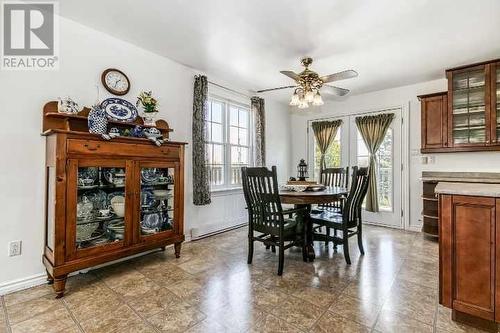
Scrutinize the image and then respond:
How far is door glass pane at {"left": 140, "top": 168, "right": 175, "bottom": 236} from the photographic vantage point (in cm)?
269

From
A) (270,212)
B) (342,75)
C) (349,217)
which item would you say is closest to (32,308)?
(270,212)

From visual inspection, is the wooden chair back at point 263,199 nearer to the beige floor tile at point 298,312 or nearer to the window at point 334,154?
the beige floor tile at point 298,312

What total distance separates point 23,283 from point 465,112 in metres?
5.49

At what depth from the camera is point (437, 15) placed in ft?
7.74

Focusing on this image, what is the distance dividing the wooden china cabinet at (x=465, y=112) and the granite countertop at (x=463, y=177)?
44cm

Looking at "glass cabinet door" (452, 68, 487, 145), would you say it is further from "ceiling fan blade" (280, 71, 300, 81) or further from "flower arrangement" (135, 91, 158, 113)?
"flower arrangement" (135, 91, 158, 113)

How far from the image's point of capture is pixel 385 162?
4.57 meters

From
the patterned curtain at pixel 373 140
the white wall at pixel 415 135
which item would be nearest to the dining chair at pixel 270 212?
the patterned curtain at pixel 373 140

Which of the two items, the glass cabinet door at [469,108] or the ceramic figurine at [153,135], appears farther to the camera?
the glass cabinet door at [469,108]

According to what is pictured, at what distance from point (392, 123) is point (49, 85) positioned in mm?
4876

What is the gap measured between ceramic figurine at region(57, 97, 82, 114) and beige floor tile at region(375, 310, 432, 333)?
299 centimetres

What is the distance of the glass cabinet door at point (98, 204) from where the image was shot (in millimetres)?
2184

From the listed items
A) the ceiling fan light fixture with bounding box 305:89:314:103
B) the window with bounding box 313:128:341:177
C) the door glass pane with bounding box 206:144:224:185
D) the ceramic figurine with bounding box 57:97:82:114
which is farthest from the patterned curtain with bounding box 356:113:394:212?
the ceramic figurine with bounding box 57:97:82:114

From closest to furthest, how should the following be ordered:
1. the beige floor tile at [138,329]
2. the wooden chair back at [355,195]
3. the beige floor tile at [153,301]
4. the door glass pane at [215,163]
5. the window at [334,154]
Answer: the beige floor tile at [138,329] < the beige floor tile at [153,301] < the wooden chair back at [355,195] < the door glass pane at [215,163] < the window at [334,154]
